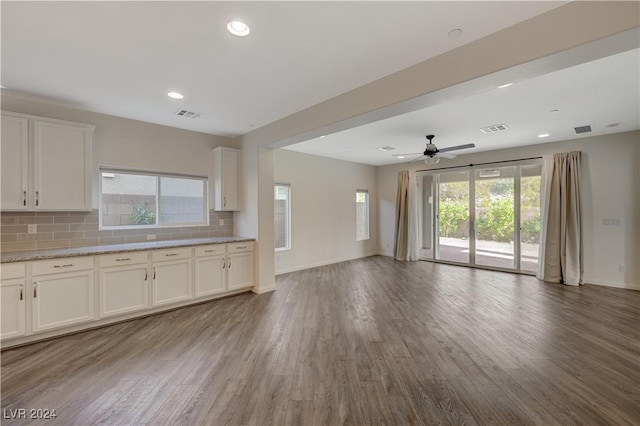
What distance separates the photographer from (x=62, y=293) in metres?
3.01

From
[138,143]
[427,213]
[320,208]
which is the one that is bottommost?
[427,213]

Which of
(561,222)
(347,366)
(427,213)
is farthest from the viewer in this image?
(427,213)

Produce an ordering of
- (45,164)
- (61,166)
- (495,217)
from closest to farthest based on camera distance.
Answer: (45,164) < (61,166) < (495,217)

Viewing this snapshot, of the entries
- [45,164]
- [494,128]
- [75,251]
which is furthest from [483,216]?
[45,164]

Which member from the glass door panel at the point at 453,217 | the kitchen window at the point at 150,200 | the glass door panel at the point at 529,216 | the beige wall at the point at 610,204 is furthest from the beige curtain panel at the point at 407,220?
the kitchen window at the point at 150,200

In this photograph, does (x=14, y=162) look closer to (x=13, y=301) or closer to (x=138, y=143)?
(x=138, y=143)

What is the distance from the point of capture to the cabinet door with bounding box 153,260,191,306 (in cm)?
367

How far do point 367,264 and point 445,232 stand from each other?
2230mm

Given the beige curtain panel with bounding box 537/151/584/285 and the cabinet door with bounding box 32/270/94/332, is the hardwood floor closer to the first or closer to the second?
the cabinet door with bounding box 32/270/94/332

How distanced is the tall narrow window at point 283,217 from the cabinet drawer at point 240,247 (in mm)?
1480

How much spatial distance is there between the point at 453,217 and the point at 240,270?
5422mm

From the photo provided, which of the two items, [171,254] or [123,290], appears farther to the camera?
[171,254]

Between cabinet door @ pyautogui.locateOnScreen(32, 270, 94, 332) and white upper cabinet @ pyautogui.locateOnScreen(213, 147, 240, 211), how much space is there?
6.85ft

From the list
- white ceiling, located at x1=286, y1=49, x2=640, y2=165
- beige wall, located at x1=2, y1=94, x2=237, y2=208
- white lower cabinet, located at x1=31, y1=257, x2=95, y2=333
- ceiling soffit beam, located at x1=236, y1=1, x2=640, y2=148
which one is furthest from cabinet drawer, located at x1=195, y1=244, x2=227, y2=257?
white ceiling, located at x1=286, y1=49, x2=640, y2=165
